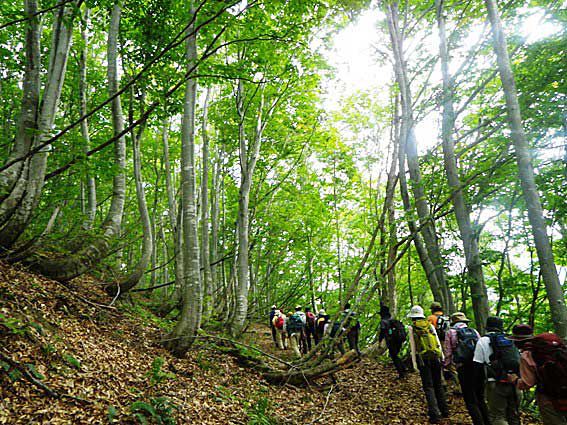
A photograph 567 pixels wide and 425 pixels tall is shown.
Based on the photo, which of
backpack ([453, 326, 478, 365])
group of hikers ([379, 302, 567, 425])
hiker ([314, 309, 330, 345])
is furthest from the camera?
hiker ([314, 309, 330, 345])

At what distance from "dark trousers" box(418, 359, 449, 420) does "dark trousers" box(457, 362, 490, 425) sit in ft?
3.27

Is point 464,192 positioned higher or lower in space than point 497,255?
higher

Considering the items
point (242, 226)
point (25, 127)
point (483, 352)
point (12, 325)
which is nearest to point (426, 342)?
point (483, 352)

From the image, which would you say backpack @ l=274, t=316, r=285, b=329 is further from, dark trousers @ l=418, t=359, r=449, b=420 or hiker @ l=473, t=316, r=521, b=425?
hiker @ l=473, t=316, r=521, b=425

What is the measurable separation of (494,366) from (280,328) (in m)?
9.39

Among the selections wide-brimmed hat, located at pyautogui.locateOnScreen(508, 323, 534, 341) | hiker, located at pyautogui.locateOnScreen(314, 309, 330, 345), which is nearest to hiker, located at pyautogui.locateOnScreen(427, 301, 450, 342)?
wide-brimmed hat, located at pyautogui.locateOnScreen(508, 323, 534, 341)

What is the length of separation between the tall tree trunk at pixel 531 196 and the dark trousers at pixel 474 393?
4.74 ft

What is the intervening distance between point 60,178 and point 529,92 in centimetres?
1024

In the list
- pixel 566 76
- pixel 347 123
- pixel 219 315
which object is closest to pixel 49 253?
pixel 219 315

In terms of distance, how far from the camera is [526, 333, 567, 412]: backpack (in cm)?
385

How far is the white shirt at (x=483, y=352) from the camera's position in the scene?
5.12 m

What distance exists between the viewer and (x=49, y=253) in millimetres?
7070

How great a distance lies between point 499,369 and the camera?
4.92 m

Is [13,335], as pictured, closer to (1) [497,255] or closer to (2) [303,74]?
(1) [497,255]
